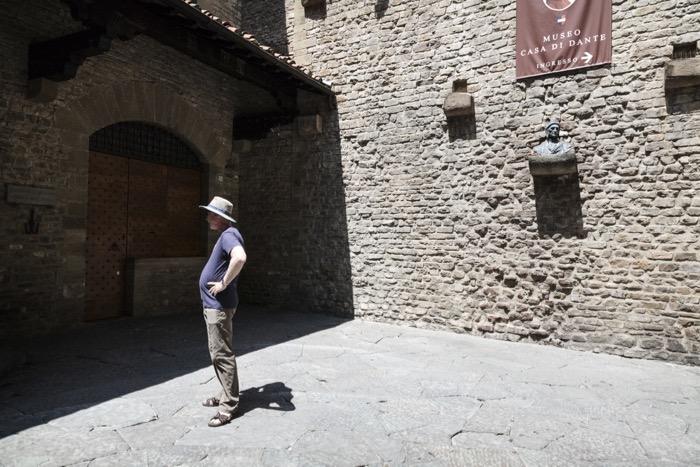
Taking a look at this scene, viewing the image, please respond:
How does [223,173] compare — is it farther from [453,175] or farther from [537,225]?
[537,225]

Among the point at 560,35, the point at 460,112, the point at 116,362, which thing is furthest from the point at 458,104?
the point at 116,362

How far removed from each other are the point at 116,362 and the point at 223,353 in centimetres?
204

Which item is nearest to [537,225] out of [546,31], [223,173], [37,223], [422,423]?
[546,31]

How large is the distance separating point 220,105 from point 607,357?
742cm

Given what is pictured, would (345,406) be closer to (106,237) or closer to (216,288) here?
(216,288)

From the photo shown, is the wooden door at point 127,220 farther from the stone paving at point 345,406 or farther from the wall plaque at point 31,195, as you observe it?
the stone paving at point 345,406

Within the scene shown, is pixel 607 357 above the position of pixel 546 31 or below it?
below

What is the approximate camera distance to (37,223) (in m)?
5.52

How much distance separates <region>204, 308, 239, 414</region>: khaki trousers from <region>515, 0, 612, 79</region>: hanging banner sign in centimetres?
530

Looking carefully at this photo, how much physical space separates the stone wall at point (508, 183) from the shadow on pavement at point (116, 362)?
2094 mm

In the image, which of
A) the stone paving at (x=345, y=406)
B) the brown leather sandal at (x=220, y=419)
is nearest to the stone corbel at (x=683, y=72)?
the stone paving at (x=345, y=406)

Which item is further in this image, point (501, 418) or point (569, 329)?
point (569, 329)

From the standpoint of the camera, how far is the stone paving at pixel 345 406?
108 inches

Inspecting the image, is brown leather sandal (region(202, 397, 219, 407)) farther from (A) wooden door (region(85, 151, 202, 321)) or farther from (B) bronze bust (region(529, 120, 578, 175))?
(B) bronze bust (region(529, 120, 578, 175))
